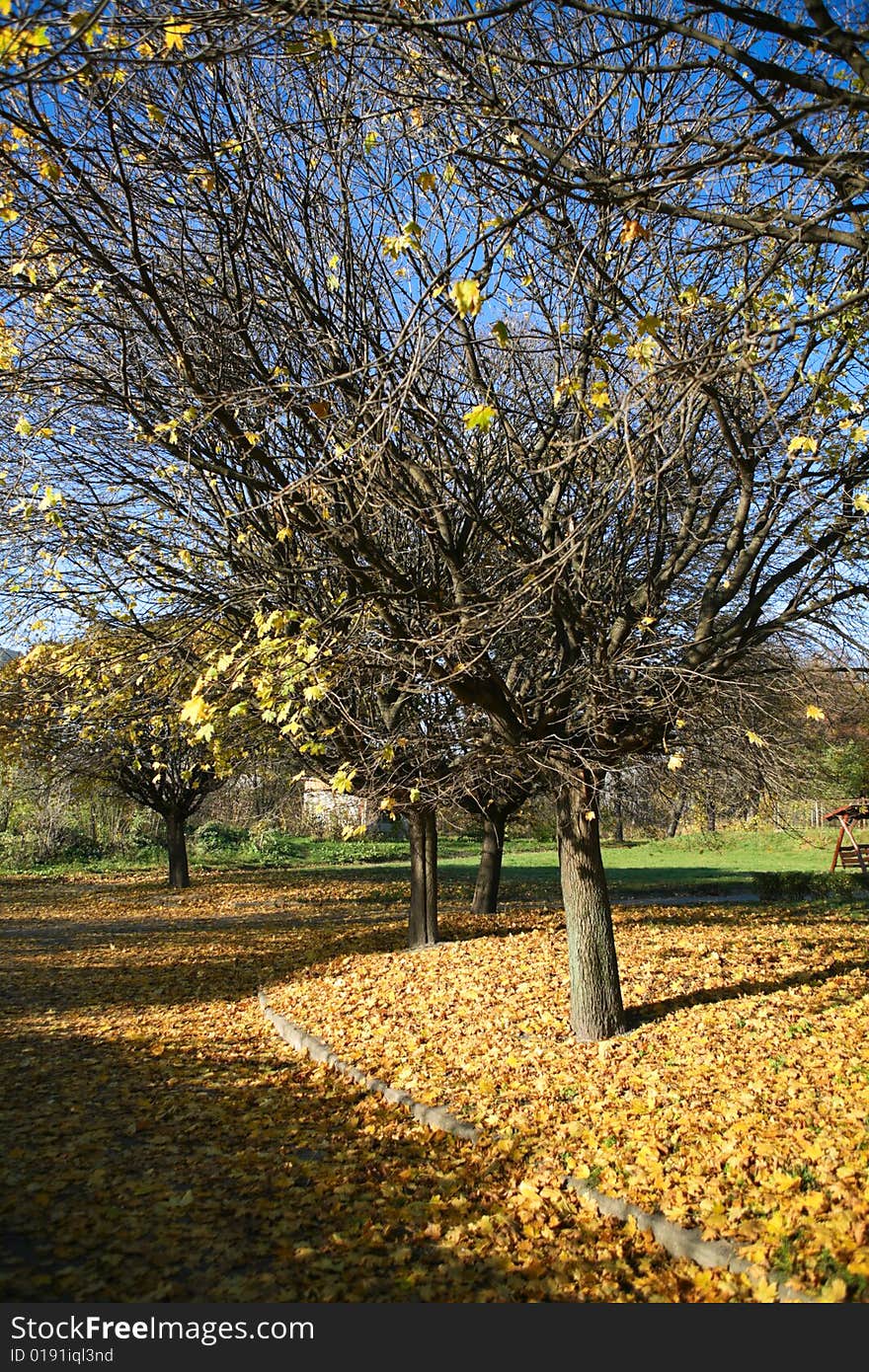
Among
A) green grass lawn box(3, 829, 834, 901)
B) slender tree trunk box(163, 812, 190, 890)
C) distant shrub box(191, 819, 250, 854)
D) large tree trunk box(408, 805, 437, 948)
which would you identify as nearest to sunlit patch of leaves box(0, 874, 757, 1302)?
large tree trunk box(408, 805, 437, 948)

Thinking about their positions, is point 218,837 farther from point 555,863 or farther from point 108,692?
point 108,692

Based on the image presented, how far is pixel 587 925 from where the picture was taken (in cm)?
637

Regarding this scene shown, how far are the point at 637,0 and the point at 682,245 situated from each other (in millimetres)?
1565

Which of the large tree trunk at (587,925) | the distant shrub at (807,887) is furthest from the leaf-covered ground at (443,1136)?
the distant shrub at (807,887)

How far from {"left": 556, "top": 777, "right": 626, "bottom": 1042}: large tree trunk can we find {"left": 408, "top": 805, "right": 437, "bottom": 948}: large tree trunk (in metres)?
3.62

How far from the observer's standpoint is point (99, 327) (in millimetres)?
6484

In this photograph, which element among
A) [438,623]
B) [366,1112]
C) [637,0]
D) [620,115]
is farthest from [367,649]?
[637,0]

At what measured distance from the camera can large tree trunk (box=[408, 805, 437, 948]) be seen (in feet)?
33.2

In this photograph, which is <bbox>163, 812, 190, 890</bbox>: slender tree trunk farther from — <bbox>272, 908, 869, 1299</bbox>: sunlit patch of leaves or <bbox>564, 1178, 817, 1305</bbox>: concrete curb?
<bbox>564, 1178, 817, 1305</bbox>: concrete curb

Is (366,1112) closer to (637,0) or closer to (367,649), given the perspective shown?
(367,649)

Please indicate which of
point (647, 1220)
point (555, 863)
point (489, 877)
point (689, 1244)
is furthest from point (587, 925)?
point (555, 863)

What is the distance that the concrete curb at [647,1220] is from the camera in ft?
10.5

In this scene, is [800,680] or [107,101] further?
[800,680]

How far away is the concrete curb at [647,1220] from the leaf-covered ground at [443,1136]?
59mm
